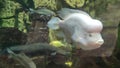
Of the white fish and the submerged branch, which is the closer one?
the white fish

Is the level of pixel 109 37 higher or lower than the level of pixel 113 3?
lower

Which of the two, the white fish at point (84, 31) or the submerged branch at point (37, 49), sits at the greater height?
the white fish at point (84, 31)

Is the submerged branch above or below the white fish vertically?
below

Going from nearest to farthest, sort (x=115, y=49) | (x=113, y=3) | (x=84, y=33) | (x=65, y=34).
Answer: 1. (x=84, y=33)
2. (x=65, y=34)
3. (x=115, y=49)
4. (x=113, y=3)

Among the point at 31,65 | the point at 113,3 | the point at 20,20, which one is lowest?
the point at 31,65

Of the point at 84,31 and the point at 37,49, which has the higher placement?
the point at 84,31

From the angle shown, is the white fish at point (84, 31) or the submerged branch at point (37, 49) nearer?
the white fish at point (84, 31)

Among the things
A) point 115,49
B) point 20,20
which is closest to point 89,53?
point 115,49

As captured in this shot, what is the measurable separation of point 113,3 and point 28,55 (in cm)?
99

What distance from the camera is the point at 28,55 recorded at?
2.10m

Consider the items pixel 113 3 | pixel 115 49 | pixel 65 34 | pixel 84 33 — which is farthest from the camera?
pixel 113 3

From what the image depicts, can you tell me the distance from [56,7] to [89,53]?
0.57 meters

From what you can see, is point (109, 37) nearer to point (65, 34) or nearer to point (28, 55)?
point (65, 34)

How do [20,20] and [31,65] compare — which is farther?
[20,20]
